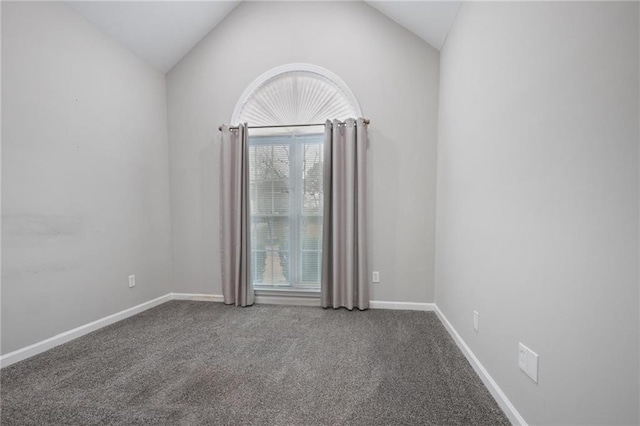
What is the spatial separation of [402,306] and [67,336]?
2856 mm

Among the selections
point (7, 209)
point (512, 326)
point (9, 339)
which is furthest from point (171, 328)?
point (512, 326)

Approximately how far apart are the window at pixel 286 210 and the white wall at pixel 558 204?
1.57 meters

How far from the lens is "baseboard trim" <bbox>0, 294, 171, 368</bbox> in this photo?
1780 millimetres

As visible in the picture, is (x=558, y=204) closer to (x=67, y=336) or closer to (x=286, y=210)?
(x=286, y=210)

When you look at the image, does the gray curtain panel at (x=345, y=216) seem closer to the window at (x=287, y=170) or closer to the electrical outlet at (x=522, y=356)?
the window at (x=287, y=170)

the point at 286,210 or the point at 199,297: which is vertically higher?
the point at 286,210

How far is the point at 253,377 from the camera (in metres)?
1.64

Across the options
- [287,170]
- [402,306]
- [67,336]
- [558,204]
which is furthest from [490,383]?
[67,336]

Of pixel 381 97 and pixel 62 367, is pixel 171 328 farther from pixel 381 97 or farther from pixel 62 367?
pixel 381 97

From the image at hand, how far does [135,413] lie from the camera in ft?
4.41

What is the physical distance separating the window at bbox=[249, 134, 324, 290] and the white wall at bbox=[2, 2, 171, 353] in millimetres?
1079

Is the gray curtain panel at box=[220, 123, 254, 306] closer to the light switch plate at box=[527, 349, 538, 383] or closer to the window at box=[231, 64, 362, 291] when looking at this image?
the window at box=[231, 64, 362, 291]

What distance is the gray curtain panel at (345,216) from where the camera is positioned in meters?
2.72

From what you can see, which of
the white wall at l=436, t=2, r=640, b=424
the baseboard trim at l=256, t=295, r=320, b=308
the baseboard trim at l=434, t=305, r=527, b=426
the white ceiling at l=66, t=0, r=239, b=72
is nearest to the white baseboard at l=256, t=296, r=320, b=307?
the baseboard trim at l=256, t=295, r=320, b=308
